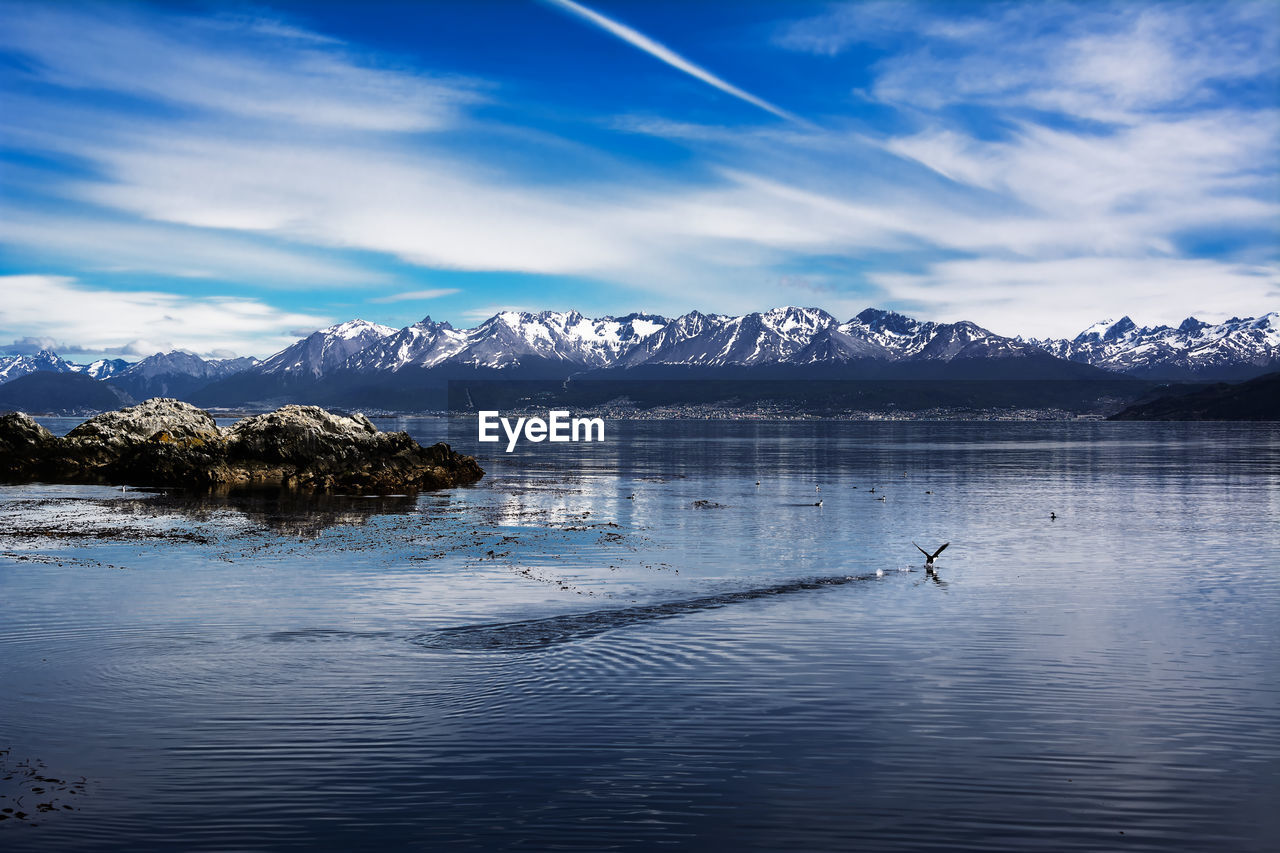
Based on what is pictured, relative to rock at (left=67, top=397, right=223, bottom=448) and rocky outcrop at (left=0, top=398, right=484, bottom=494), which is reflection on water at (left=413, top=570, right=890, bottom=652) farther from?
rock at (left=67, top=397, right=223, bottom=448)

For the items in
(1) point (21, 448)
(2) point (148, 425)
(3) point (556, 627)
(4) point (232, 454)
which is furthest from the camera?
(1) point (21, 448)

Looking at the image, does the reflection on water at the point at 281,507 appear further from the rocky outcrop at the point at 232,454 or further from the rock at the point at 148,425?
the rock at the point at 148,425

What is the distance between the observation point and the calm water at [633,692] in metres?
14.0

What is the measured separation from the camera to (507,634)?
25922mm

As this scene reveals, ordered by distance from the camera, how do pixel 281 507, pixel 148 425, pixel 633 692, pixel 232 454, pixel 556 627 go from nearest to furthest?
pixel 633 692, pixel 556 627, pixel 281 507, pixel 232 454, pixel 148 425

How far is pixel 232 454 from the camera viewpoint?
7931 centimetres

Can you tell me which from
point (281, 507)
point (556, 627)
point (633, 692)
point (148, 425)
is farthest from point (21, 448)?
point (633, 692)

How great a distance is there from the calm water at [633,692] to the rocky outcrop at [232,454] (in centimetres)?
3028

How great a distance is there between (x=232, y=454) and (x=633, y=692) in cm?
6815

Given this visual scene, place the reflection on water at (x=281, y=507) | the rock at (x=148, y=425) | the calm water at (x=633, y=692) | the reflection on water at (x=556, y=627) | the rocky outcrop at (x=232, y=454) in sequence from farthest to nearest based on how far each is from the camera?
the rock at (x=148, y=425) → the rocky outcrop at (x=232, y=454) → the reflection on water at (x=281, y=507) → the reflection on water at (x=556, y=627) → the calm water at (x=633, y=692)

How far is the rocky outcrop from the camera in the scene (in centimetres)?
7669

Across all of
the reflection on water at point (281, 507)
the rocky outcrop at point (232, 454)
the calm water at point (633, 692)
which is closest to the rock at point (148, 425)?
the rocky outcrop at point (232, 454)

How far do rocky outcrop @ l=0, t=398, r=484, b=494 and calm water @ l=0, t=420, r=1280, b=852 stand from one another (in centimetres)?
3028

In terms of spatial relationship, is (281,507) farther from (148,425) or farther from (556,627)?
(556,627)
